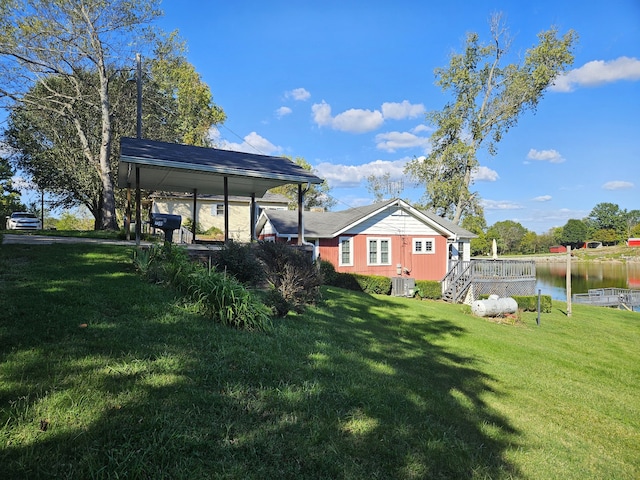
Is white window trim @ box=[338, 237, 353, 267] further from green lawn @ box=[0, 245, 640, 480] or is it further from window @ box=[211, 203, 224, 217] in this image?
green lawn @ box=[0, 245, 640, 480]

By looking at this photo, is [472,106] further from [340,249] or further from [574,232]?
[574,232]

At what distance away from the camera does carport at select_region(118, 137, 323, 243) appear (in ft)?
33.5

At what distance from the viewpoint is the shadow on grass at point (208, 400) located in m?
2.29

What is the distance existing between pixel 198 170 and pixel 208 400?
8.83 metres

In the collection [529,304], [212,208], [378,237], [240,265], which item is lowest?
[529,304]

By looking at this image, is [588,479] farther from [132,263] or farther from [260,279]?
[132,263]

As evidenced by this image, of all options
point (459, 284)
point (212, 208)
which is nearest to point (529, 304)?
point (459, 284)

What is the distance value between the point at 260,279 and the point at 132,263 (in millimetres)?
2563

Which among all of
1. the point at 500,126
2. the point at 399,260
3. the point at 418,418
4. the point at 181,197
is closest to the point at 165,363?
the point at 418,418

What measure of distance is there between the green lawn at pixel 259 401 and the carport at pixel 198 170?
4.53m

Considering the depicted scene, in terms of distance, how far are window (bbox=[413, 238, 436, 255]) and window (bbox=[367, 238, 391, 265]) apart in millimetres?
1824

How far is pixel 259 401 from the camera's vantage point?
3068 mm

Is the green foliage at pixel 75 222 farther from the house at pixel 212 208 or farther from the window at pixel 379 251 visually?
the window at pixel 379 251

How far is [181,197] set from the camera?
2711 centimetres
